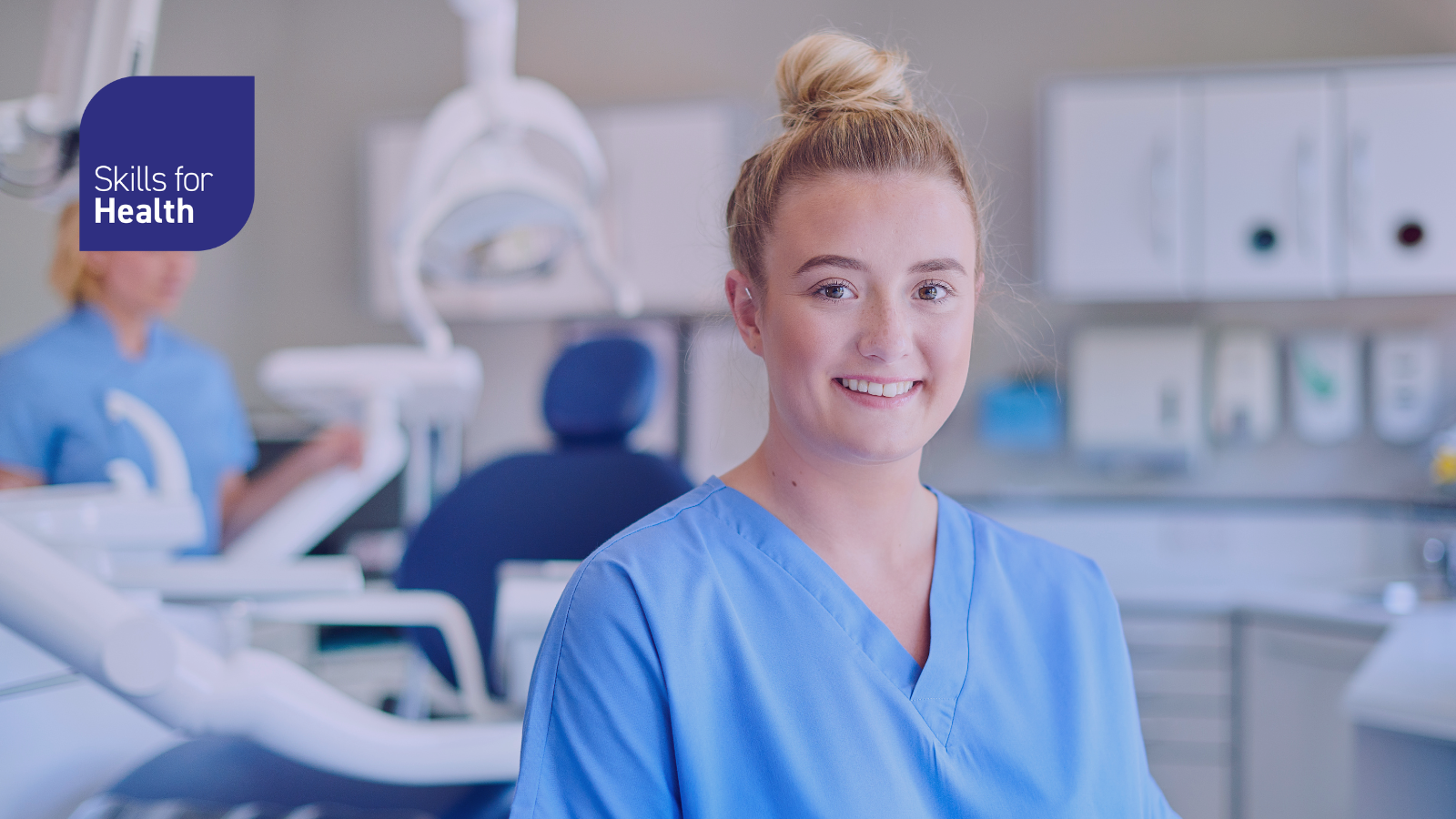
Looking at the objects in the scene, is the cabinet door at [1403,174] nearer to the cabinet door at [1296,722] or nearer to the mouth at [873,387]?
the cabinet door at [1296,722]

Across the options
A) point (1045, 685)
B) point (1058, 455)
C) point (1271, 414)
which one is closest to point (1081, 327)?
point (1058, 455)

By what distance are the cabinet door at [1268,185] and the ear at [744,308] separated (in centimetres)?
215

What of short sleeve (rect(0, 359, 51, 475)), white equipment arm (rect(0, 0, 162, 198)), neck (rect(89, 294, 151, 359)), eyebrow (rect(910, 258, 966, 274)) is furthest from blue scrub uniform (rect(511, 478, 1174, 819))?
neck (rect(89, 294, 151, 359))

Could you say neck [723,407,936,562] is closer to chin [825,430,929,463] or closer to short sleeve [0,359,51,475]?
chin [825,430,929,463]

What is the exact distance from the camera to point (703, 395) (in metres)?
3.12

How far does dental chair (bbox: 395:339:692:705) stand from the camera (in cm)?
166

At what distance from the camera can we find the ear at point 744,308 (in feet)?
2.83

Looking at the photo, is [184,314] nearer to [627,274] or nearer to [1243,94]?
[627,274]

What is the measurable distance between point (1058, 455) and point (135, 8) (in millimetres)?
2576

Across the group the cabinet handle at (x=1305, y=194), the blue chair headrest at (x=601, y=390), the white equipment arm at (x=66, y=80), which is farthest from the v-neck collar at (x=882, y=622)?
the cabinet handle at (x=1305, y=194)

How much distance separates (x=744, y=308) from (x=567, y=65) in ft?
8.90

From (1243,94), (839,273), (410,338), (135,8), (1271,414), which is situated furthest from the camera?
(410,338)

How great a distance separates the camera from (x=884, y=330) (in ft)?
2.52

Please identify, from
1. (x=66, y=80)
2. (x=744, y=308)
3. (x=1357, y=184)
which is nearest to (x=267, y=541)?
(x=66, y=80)
